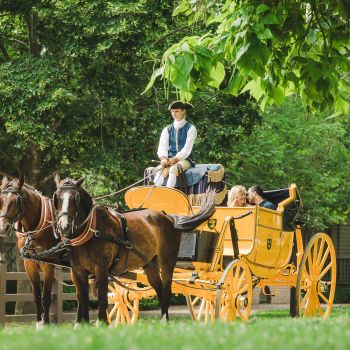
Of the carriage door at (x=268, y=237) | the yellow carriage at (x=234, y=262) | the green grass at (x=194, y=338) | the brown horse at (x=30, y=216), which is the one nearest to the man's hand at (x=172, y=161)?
the yellow carriage at (x=234, y=262)

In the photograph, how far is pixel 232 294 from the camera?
12867mm

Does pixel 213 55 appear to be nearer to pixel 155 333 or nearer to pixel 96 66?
pixel 155 333

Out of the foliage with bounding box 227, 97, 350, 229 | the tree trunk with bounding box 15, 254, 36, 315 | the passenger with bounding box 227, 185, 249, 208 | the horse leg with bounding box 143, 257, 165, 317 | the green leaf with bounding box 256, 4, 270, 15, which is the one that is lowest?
the tree trunk with bounding box 15, 254, 36, 315

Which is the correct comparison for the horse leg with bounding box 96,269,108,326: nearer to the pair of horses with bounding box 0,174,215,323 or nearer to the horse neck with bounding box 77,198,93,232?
the pair of horses with bounding box 0,174,215,323

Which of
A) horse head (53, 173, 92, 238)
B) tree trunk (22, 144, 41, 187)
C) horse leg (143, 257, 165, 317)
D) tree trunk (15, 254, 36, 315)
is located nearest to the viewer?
horse head (53, 173, 92, 238)

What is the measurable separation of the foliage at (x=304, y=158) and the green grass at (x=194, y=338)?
63.7 feet

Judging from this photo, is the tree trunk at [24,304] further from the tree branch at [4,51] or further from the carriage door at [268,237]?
the carriage door at [268,237]

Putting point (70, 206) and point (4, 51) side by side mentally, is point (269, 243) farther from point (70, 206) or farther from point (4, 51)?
point (4, 51)

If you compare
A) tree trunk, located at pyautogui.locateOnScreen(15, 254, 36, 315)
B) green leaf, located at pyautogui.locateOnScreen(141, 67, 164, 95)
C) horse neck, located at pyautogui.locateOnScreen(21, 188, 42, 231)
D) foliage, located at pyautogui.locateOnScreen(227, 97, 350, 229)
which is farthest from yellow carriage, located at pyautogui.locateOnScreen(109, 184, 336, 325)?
foliage, located at pyautogui.locateOnScreen(227, 97, 350, 229)

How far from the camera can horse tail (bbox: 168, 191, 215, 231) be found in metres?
12.9

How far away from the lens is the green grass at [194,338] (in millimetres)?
6273

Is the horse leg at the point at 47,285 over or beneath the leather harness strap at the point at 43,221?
beneath

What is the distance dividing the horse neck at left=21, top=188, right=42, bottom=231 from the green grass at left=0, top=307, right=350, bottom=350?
5441 millimetres

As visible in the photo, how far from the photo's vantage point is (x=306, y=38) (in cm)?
1148
